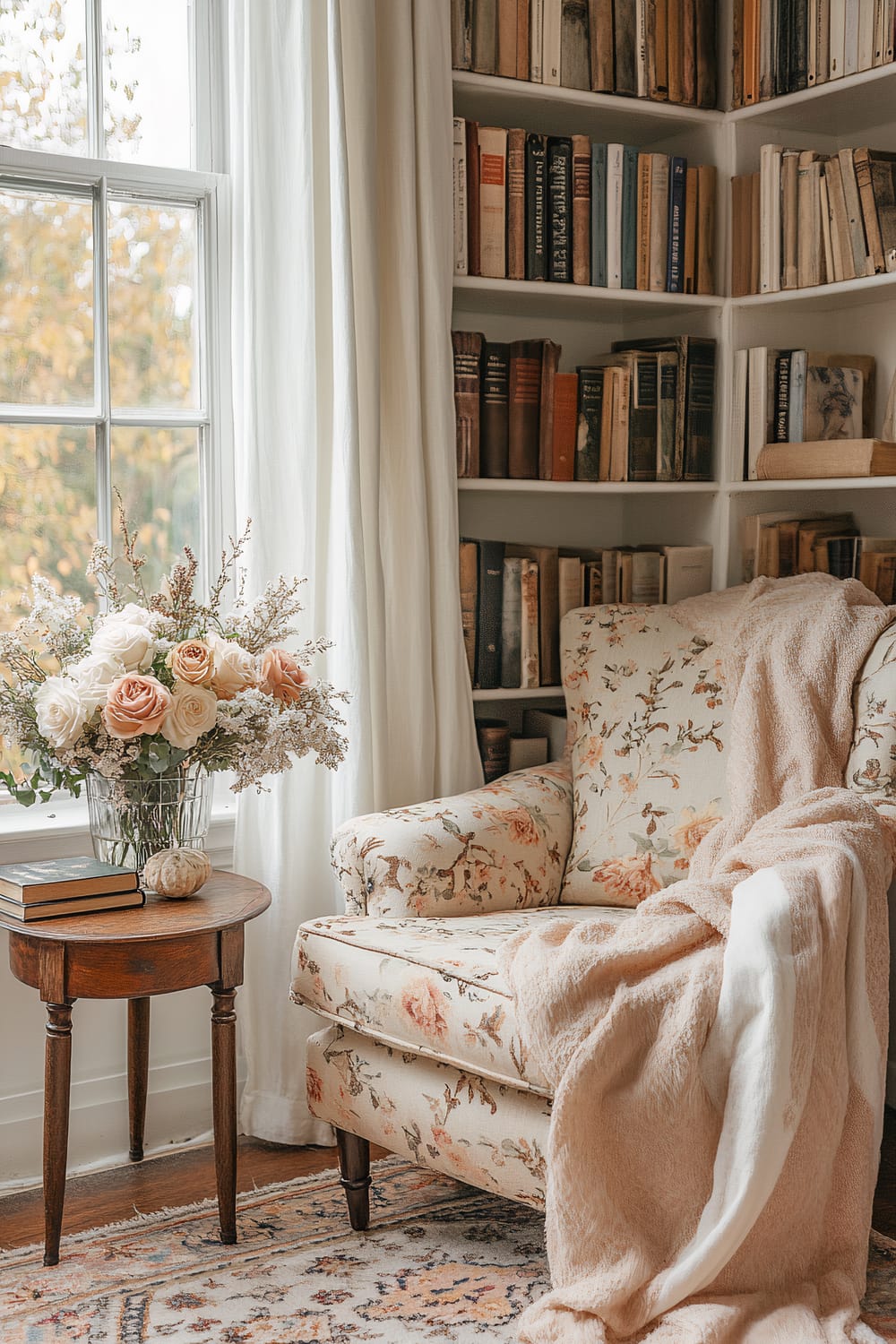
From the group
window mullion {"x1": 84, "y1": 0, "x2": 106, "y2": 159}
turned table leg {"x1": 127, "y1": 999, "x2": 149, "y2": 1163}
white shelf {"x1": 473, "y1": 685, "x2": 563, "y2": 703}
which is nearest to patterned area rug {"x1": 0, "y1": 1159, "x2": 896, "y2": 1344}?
turned table leg {"x1": 127, "y1": 999, "x2": 149, "y2": 1163}

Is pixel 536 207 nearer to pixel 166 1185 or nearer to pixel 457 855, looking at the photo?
pixel 457 855

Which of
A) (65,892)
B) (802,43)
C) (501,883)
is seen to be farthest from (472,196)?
(65,892)

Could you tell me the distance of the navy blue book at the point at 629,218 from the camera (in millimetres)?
2936

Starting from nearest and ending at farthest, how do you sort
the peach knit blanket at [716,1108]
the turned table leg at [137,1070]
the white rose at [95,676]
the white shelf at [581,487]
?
the peach knit blanket at [716,1108] → the white rose at [95,676] → the turned table leg at [137,1070] → the white shelf at [581,487]

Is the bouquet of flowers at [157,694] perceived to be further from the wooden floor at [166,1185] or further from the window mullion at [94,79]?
the window mullion at [94,79]

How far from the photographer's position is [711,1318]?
178 centimetres

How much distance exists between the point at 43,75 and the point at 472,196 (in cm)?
83

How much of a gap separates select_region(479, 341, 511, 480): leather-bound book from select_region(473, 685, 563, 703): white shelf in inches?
17.4

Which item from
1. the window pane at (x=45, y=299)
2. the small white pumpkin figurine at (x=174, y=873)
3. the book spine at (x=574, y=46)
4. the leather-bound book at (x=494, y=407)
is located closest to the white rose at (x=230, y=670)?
the small white pumpkin figurine at (x=174, y=873)

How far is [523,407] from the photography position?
2898 millimetres

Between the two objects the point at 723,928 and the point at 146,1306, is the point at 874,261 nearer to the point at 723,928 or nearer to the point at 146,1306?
the point at 723,928

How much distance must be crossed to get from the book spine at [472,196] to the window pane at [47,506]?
83 centimetres

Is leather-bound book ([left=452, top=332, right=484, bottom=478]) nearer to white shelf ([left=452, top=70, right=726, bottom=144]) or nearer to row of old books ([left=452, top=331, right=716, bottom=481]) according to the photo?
row of old books ([left=452, top=331, right=716, bottom=481])

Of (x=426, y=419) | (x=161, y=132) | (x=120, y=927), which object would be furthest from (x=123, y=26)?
(x=120, y=927)
